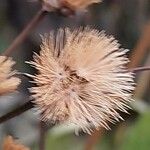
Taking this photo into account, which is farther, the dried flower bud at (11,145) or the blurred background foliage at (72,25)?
the blurred background foliage at (72,25)

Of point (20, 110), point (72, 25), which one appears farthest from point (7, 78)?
point (72, 25)

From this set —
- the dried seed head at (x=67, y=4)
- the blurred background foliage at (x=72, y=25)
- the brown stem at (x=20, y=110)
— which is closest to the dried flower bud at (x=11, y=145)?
the brown stem at (x=20, y=110)

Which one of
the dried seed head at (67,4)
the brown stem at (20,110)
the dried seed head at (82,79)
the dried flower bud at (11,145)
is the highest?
the dried seed head at (67,4)

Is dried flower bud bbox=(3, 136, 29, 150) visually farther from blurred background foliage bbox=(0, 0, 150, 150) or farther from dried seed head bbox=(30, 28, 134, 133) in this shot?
blurred background foliage bbox=(0, 0, 150, 150)

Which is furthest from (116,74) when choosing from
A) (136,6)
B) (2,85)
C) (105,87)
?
(136,6)

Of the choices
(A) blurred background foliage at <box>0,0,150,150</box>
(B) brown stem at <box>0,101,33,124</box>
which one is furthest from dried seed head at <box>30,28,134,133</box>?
(A) blurred background foliage at <box>0,0,150,150</box>

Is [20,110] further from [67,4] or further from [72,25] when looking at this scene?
[72,25]

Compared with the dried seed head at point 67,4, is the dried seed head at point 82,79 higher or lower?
lower

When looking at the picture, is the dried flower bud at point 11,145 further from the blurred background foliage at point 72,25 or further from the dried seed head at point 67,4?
the blurred background foliage at point 72,25
